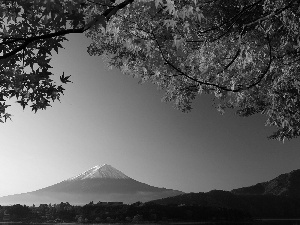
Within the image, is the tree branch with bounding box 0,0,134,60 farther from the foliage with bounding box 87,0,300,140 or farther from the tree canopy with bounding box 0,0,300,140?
the foliage with bounding box 87,0,300,140

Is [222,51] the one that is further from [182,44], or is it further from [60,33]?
[60,33]

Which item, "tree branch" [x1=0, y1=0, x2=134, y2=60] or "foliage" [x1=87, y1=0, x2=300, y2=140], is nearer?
"tree branch" [x1=0, y1=0, x2=134, y2=60]

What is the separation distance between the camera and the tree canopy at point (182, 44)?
239 inches

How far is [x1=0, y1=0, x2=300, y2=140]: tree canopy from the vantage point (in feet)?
19.9

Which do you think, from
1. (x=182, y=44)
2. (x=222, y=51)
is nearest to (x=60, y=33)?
(x=182, y=44)

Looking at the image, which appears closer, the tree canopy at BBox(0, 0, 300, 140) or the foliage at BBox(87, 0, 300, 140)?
the tree canopy at BBox(0, 0, 300, 140)

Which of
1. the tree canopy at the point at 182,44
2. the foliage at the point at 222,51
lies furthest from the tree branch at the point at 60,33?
the foliage at the point at 222,51

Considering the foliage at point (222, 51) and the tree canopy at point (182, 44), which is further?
the foliage at point (222, 51)

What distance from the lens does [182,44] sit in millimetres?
8836

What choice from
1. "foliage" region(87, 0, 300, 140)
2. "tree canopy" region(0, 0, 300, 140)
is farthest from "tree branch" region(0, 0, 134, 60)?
"foliage" region(87, 0, 300, 140)

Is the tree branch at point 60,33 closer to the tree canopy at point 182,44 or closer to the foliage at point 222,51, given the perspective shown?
the tree canopy at point 182,44

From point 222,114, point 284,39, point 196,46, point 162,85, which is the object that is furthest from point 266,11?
point 222,114

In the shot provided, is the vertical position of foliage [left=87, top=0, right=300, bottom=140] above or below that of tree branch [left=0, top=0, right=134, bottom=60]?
above

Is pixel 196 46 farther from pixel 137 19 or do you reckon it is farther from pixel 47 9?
pixel 47 9
